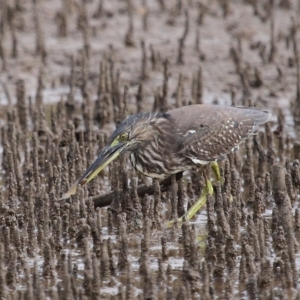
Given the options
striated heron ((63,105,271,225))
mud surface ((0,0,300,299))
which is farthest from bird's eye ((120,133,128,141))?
mud surface ((0,0,300,299))

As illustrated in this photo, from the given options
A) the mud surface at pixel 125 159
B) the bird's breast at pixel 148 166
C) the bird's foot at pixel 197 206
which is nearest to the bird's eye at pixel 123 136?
the bird's breast at pixel 148 166

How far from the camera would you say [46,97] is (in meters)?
12.2

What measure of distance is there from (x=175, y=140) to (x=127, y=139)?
548mm

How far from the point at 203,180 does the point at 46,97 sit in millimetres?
3793

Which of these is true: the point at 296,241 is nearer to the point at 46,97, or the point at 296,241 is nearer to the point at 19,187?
the point at 19,187

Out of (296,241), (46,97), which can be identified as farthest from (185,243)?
(46,97)

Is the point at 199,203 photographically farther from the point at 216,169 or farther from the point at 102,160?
the point at 102,160

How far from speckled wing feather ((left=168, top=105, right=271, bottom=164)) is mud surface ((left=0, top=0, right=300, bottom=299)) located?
300mm

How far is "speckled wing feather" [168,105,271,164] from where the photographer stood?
841 centimetres

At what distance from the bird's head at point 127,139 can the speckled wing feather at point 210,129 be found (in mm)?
228

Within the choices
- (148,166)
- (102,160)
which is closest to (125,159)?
(148,166)

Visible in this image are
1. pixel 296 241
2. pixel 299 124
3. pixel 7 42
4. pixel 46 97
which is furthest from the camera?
pixel 7 42

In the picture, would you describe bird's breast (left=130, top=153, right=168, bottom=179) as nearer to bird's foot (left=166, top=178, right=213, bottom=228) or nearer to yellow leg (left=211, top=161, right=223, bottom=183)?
bird's foot (left=166, top=178, right=213, bottom=228)

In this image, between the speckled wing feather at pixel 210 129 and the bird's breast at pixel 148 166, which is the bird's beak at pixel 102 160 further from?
the speckled wing feather at pixel 210 129
